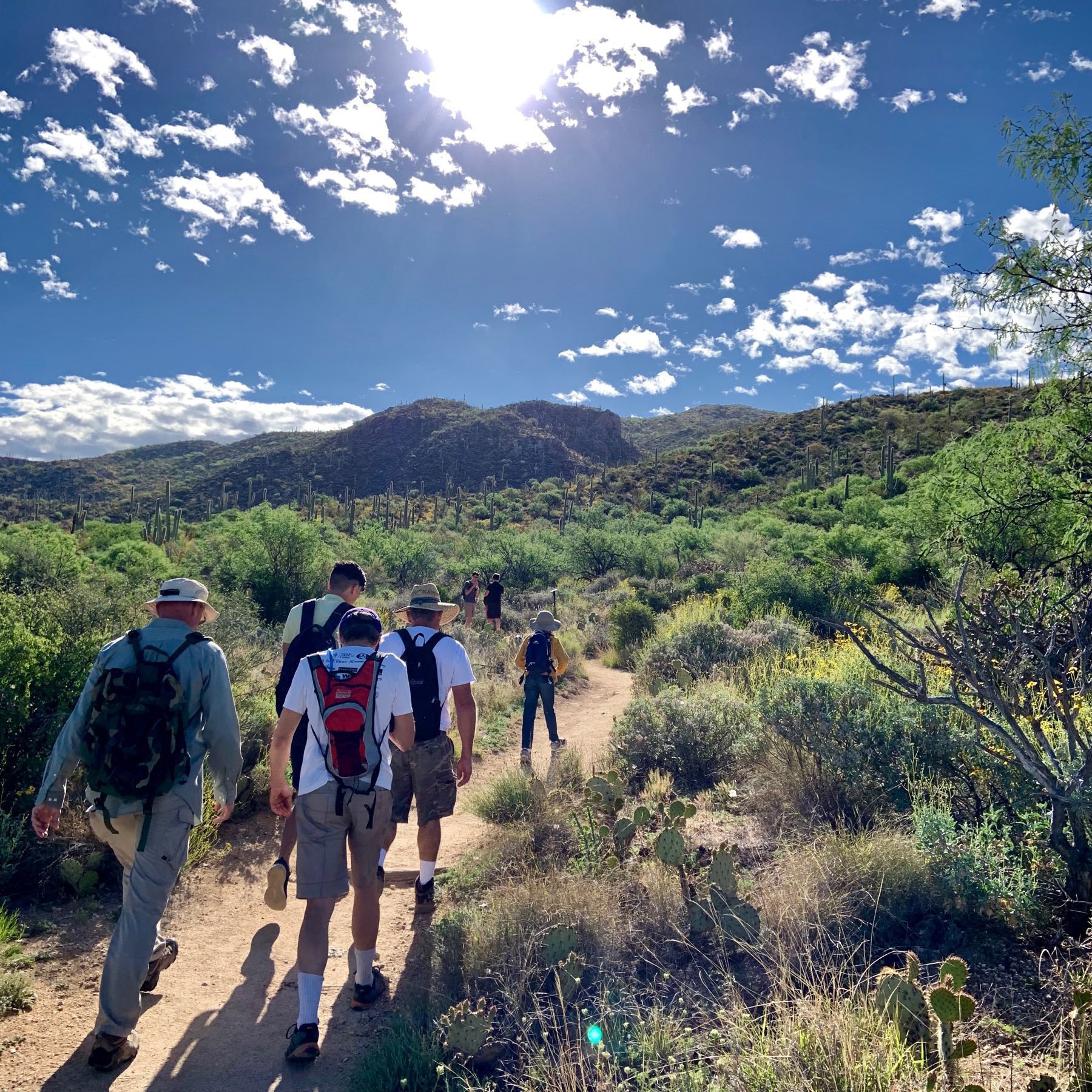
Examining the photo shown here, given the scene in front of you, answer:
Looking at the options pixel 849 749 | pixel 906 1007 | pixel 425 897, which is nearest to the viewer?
pixel 906 1007

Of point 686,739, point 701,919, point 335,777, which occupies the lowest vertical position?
point 701,919

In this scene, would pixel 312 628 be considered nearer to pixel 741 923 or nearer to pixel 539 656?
pixel 741 923

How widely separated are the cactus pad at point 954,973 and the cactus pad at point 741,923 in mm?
1254

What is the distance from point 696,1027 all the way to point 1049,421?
6.38 meters

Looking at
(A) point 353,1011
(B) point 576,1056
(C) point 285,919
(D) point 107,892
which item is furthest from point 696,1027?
(D) point 107,892

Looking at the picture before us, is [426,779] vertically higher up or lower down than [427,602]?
lower down

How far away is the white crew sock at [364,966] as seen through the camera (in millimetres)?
3508

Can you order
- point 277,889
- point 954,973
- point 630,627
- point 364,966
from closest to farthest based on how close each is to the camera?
point 954,973, point 364,966, point 277,889, point 630,627

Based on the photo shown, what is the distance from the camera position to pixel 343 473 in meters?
69.4

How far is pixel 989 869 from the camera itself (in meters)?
3.64

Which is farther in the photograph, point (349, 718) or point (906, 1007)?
point (349, 718)

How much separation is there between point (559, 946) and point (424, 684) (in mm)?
1612

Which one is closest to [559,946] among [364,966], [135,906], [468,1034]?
[468,1034]

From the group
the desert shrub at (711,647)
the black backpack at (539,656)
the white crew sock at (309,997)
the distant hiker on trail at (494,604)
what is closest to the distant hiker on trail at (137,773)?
the white crew sock at (309,997)
